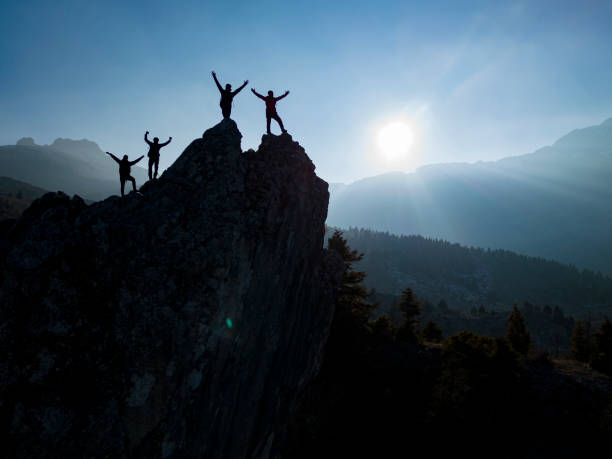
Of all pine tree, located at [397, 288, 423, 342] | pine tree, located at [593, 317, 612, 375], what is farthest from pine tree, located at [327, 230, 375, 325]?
pine tree, located at [593, 317, 612, 375]

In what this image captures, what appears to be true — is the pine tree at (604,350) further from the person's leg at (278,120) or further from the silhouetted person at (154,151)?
the silhouetted person at (154,151)

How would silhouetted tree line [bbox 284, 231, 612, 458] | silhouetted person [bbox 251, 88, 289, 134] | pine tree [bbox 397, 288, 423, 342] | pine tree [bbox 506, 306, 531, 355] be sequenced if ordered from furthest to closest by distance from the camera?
pine tree [bbox 506, 306, 531, 355] < pine tree [bbox 397, 288, 423, 342] < silhouetted tree line [bbox 284, 231, 612, 458] < silhouetted person [bbox 251, 88, 289, 134]

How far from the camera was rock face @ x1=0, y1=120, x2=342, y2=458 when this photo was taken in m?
7.45

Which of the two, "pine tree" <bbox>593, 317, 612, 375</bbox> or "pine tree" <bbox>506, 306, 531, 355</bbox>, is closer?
"pine tree" <bbox>593, 317, 612, 375</bbox>

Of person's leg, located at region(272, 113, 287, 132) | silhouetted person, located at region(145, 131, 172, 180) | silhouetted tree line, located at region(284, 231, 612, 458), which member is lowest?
silhouetted tree line, located at region(284, 231, 612, 458)

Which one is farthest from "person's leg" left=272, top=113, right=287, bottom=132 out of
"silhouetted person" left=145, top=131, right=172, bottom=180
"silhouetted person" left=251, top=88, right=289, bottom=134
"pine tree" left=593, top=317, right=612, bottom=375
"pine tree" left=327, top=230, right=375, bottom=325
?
"pine tree" left=593, top=317, right=612, bottom=375

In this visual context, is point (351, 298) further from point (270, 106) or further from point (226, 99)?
point (226, 99)

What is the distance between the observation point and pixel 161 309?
30.9 ft

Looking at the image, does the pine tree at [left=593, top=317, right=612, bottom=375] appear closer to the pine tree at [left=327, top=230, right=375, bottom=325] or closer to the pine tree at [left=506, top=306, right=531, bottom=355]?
the pine tree at [left=506, top=306, right=531, bottom=355]

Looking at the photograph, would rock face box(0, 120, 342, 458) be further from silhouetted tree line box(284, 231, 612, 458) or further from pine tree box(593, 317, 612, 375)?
pine tree box(593, 317, 612, 375)

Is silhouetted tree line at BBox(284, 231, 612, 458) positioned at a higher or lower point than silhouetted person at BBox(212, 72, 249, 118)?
lower

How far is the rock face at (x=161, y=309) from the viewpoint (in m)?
7.45

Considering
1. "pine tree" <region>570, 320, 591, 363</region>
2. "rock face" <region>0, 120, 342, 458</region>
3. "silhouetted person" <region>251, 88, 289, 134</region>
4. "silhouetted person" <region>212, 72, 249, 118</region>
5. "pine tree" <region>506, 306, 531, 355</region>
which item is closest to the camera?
"rock face" <region>0, 120, 342, 458</region>

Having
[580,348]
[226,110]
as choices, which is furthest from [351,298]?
[580,348]
